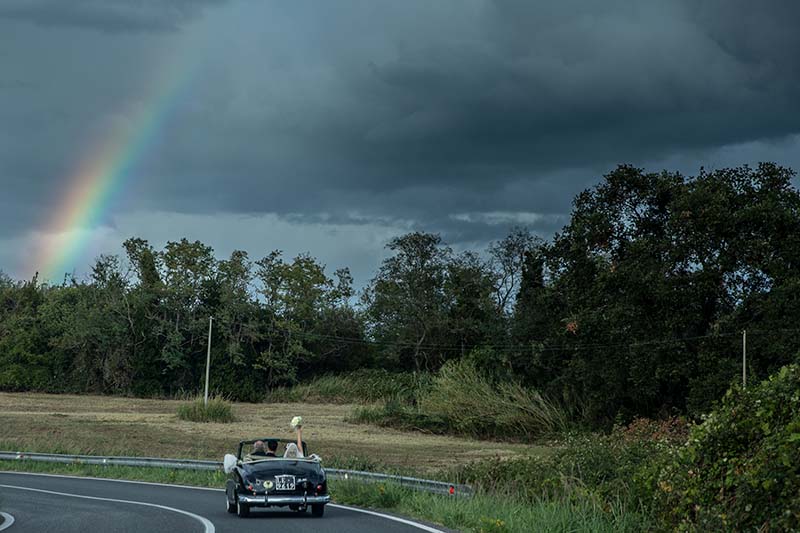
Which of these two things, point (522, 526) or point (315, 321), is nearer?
point (522, 526)

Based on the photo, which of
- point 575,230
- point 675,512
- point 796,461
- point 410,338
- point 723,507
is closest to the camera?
point 796,461

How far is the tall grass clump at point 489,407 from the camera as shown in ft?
158

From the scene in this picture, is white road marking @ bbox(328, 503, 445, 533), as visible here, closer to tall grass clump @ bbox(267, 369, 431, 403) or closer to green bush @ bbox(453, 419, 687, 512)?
green bush @ bbox(453, 419, 687, 512)

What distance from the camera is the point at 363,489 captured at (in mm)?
20906

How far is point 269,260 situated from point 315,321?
6798 millimetres

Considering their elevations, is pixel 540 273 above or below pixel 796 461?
above

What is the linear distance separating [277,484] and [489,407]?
32.2 m

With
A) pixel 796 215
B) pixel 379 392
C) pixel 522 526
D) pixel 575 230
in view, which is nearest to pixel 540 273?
pixel 379 392

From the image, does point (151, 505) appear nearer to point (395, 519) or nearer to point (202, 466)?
point (395, 519)

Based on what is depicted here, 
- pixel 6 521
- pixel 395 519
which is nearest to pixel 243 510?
pixel 395 519

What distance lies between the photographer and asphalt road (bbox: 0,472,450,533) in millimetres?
16016

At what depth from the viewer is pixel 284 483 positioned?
17.7 metres

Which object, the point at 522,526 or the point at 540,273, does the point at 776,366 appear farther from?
the point at 522,526

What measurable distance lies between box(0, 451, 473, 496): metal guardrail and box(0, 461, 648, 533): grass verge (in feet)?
1.14
